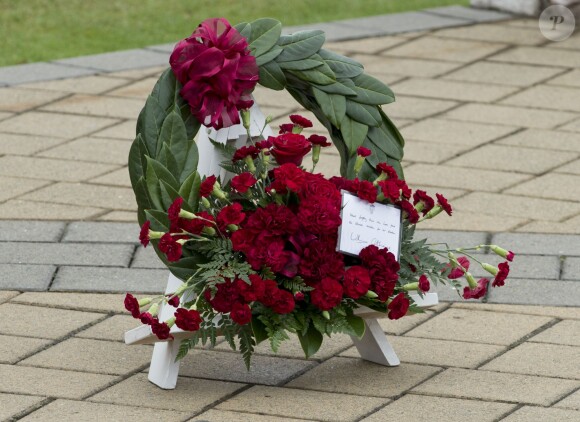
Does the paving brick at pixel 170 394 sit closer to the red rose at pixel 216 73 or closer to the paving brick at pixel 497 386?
the paving brick at pixel 497 386

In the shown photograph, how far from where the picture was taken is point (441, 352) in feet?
11.9

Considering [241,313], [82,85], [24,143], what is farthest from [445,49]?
[241,313]


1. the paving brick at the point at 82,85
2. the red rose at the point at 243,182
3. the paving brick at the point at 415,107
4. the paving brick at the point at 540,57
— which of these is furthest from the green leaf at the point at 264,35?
the paving brick at the point at 540,57

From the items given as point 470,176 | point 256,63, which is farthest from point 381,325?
point 470,176

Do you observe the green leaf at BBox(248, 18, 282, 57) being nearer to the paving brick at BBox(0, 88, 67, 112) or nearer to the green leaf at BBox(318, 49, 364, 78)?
the green leaf at BBox(318, 49, 364, 78)

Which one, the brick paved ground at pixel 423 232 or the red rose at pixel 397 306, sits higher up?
the red rose at pixel 397 306

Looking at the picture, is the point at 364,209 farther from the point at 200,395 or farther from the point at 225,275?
the point at 200,395

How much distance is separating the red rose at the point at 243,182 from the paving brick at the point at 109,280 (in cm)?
93

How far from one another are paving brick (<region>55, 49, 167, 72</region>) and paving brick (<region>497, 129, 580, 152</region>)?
1890mm

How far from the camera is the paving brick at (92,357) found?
350 centimetres

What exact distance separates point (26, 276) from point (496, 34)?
394 cm

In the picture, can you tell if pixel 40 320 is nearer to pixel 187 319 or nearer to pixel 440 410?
pixel 187 319

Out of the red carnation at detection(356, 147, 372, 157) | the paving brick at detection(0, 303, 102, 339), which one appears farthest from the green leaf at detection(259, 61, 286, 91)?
the paving brick at detection(0, 303, 102, 339)

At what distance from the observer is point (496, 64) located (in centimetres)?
674
